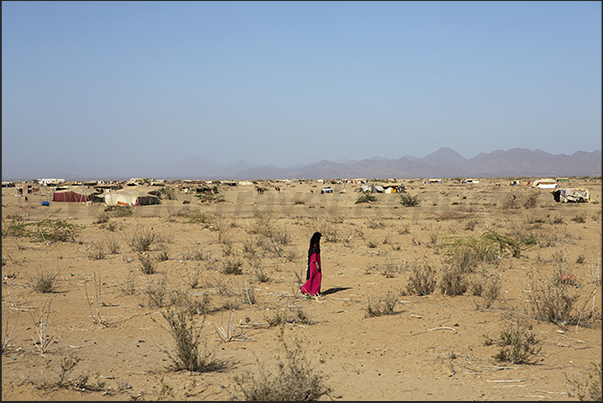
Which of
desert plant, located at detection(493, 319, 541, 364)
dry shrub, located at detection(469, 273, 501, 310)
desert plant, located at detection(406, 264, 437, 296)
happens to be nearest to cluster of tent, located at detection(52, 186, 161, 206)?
desert plant, located at detection(406, 264, 437, 296)

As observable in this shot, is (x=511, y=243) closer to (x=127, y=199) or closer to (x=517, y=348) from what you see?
(x=517, y=348)

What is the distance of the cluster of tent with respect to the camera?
33750mm

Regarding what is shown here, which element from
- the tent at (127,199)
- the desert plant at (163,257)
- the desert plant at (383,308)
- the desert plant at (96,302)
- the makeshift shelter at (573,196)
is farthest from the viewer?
the tent at (127,199)

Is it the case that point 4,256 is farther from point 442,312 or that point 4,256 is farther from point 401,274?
point 442,312

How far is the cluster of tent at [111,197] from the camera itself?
33.8 metres

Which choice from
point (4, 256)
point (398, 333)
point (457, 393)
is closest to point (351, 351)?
point (398, 333)

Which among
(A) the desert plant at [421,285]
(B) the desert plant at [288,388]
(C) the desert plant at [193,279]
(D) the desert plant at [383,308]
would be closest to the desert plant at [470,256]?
(A) the desert plant at [421,285]

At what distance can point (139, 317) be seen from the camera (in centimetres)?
793

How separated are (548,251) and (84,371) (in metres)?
13.8

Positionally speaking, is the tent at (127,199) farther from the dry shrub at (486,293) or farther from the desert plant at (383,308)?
the dry shrub at (486,293)

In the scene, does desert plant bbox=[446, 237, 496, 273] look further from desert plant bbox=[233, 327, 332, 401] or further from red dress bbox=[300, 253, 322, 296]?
desert plant bbox=[233, 327, 332, 401]

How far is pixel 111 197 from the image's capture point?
113 ft

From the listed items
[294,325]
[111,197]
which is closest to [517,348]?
[294,325]

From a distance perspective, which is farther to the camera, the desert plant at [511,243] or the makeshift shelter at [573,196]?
the makeshift shelter at [573,196]
